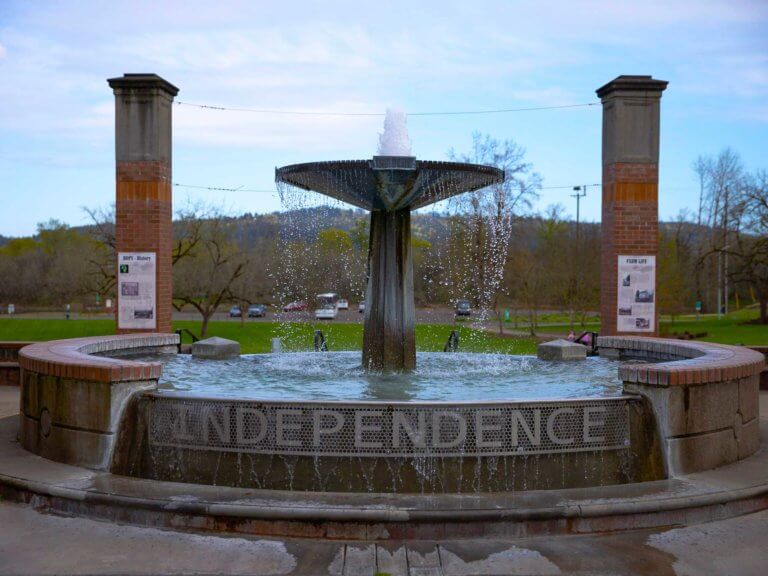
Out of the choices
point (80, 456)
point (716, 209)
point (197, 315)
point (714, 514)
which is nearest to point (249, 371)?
point (80, 456)

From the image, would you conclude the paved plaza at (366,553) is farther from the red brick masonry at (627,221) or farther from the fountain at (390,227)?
the red brick masonry at (627,221)

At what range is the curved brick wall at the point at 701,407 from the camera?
20.1 feet

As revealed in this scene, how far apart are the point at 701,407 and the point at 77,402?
16.7 ft

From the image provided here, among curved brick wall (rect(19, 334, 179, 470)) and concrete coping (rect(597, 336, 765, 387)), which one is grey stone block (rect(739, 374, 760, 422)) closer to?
concrete coping (rect(597, 336, 765, 387))

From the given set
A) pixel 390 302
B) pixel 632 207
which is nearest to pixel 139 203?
pixel 390 302

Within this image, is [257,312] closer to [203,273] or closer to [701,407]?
[203,273]

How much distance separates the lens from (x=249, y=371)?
30.9 feet

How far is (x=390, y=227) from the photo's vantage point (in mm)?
9281

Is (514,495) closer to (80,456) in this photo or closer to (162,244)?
(80,456)

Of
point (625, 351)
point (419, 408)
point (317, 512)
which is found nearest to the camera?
point (317, 512)

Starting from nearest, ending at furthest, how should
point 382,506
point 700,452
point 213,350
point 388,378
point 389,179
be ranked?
1. point 382,506
2. point 700,452
3. point 389,179
4. point 388,378
5. point 213,350

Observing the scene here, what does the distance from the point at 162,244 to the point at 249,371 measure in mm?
5470

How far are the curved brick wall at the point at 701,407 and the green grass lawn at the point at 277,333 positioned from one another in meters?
15.9

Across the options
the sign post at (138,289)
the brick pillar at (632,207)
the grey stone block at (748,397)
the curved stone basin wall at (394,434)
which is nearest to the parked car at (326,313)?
the sign post at (138,289)
